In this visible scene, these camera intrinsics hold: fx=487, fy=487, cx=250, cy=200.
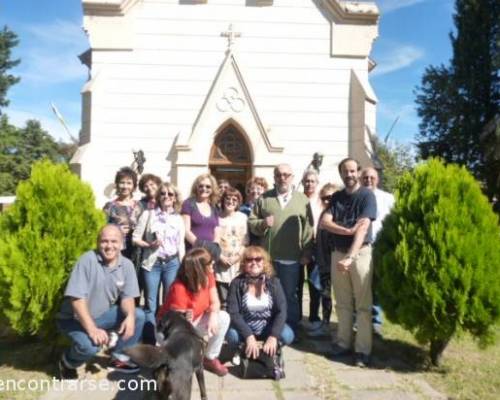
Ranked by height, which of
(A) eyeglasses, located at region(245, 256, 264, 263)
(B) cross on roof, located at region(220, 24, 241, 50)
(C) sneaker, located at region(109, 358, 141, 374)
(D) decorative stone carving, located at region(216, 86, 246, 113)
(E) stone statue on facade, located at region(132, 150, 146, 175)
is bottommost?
(C) sneaker, located at region(109, 358, 141, 374)

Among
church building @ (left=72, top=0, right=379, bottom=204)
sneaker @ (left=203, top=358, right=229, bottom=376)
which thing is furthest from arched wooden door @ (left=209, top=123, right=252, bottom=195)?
sneaker @ (left=203, top=358, right=229, bottom=376)

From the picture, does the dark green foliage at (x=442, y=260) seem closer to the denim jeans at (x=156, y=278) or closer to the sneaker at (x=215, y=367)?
the sneaker at (x=215, y=367)

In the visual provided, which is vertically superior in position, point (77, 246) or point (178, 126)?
→ point (178, 126)

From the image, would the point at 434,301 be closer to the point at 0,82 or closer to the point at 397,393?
the point at 397,393

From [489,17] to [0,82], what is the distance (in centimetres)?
2935

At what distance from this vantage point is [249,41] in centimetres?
1166

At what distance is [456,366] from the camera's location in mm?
4746

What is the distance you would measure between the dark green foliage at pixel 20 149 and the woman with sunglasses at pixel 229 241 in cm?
1690

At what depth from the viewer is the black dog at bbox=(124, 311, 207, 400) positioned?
3.22m

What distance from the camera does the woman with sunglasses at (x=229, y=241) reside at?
202 inches

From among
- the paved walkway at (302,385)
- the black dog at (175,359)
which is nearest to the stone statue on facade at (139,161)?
the paved walkway at (302,385)

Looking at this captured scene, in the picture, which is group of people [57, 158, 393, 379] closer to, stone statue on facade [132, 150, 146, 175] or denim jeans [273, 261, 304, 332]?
denim jeans [273, 261, 304, 332]

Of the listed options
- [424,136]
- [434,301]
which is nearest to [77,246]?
[434,301]

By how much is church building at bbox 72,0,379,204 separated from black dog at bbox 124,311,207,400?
789 centimetres
